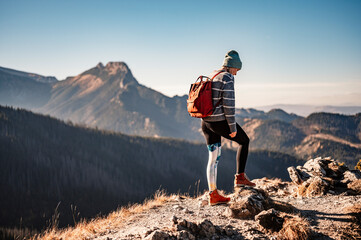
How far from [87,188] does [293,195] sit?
201 meters

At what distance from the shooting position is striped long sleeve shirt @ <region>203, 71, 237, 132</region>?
232 inches

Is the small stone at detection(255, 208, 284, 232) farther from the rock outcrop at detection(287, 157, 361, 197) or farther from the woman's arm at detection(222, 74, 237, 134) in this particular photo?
the rock outcrop at detection(287, 157, 361, 197)

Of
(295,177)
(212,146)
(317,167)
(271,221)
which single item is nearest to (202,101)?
(212,146)

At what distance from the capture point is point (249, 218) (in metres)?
6.26

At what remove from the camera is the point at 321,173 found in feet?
32.9

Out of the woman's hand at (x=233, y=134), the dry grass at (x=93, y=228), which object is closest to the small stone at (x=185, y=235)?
the dry grass at (x=93, y=228)

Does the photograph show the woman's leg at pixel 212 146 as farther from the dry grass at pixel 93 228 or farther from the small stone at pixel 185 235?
the dry grass at pixel 93 228

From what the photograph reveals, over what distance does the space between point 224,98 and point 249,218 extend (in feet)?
9.92

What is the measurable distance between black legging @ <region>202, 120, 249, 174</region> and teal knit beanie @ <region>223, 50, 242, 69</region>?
139 centimetres

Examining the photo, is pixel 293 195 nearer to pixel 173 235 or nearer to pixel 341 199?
pixel 341 199

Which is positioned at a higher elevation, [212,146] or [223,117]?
[223,117]

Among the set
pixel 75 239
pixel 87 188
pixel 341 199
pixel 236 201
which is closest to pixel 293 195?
pixel 341 199

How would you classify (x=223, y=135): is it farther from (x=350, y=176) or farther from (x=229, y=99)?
(x=350, y=176)

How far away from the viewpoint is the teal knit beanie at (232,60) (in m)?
6.16
